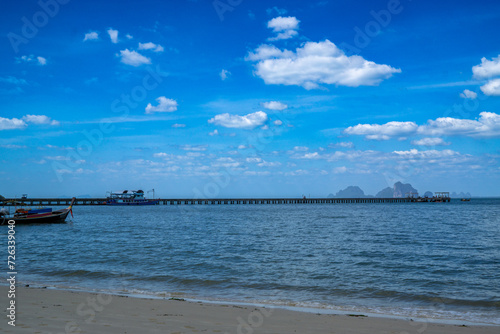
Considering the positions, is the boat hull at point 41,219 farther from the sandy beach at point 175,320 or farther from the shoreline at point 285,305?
the sandy beach at point 175,320

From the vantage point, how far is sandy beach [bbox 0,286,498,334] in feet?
27.5

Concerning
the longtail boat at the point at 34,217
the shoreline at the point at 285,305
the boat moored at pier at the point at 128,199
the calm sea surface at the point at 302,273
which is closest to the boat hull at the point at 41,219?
the longtail boat at the point at 34,217

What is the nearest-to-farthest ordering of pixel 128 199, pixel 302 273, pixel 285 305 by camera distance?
pixel 285 305, pixel 302 273, pixel 128 199

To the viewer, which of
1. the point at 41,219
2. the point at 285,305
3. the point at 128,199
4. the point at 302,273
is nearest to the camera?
the point at 285,305

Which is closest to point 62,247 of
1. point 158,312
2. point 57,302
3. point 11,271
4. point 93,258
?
point 93,258

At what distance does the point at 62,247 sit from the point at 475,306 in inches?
1070

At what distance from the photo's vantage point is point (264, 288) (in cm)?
1488

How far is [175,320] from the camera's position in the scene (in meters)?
9.23

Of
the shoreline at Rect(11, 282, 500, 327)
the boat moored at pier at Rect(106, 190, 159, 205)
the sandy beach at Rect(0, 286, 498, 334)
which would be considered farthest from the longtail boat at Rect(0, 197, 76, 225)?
the boat moored at pier at Rect(106, 190, 159, 205)

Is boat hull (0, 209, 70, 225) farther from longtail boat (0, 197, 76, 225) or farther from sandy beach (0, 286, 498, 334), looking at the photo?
sandy beach (0, 286, 498, 334)

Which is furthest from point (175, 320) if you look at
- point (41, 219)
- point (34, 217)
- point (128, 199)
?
point (128, 199)

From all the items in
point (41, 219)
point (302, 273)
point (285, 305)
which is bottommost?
point (302, 273)

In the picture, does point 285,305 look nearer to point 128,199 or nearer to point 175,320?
point 175,320

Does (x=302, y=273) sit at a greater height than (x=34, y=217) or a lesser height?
lesser
